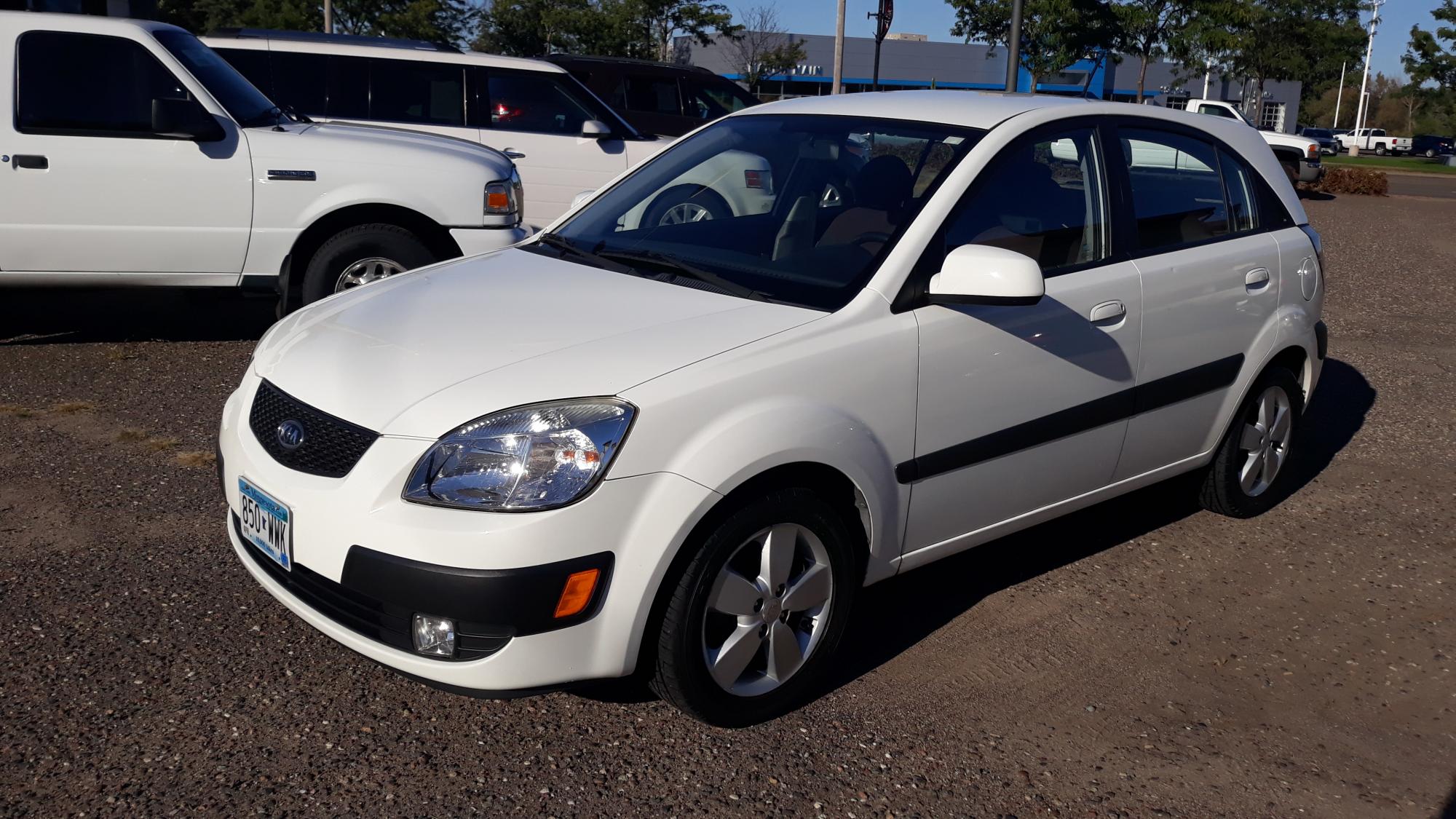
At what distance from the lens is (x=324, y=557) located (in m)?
3.00

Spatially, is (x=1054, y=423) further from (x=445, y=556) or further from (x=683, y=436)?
(x=445, y=556)

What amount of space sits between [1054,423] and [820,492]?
102cm

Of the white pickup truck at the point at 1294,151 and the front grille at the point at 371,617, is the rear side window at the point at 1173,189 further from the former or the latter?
the white pickup truck at the point at 1294,151

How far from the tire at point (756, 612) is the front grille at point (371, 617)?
0.45 metres

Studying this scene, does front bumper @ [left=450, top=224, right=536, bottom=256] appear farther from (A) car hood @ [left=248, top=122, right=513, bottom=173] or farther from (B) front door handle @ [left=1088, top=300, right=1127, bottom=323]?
(B) front door handle @ [left=1088, top=300, right=1127, bottom=323]

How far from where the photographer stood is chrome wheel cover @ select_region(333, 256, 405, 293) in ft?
23.3

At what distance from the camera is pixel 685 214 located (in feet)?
14.2

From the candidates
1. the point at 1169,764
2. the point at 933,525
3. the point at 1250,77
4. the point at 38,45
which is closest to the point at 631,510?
the point at 933,525

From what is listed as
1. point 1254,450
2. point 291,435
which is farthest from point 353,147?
point 1254,450

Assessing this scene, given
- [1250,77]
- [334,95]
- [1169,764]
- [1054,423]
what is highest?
[1250,77]

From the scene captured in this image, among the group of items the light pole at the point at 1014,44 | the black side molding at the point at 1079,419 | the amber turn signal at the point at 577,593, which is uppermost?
the light pole at the point at 1014,44

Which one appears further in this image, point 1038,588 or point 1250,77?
point 1250,77

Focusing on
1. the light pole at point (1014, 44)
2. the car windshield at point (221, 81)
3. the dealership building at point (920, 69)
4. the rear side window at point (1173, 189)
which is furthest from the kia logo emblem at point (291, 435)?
the dealership building at point (920, 69)

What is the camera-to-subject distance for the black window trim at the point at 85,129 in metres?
6.62
